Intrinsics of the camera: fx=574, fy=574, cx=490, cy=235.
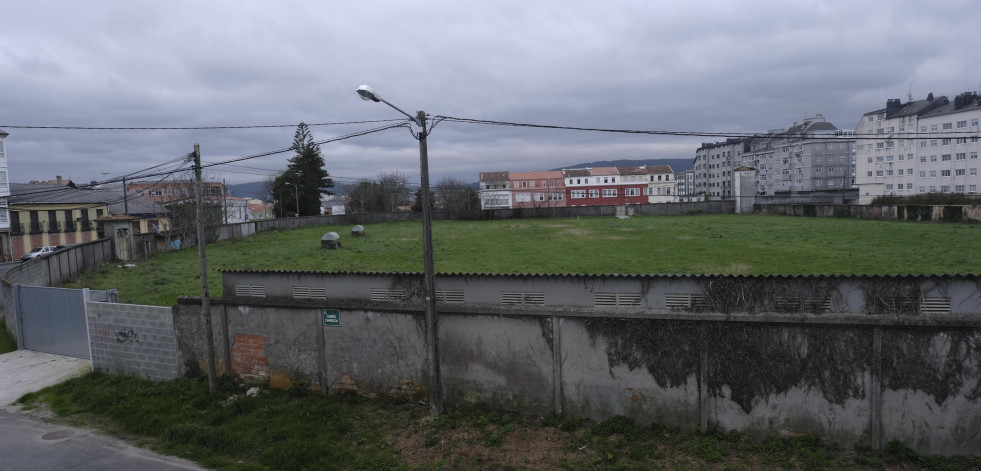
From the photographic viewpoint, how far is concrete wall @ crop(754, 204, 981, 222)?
4066 centimetres

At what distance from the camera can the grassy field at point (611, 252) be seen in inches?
903

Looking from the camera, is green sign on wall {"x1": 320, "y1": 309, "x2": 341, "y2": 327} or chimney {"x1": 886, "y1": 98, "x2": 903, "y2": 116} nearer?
green sign on wall {"x1": 320, "y1": 309, "x2": 341, "y2": 327}

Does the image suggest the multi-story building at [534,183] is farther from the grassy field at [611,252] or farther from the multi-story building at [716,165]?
the grassy field at [611,252]

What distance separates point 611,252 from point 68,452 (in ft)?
80.1

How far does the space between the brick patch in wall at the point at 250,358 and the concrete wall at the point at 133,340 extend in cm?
168

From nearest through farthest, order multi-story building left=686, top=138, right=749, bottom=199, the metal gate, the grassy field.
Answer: the metal gate → the grassy field → multi-story building left=686, top=138, right=749, bottom=199

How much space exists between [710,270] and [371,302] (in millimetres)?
15822

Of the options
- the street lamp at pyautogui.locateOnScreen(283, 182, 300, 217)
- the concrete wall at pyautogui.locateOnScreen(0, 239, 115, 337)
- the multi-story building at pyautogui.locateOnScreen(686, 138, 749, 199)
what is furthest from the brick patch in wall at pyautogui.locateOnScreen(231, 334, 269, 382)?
the multi-story building at pyautogui.locateOnScreen(686, 138, 749, 199)

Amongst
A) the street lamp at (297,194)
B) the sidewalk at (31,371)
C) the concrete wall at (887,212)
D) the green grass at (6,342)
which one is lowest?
the sidewalk at (31,371)

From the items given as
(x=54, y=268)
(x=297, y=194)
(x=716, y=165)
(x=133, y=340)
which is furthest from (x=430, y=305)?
(x=716, y=165)

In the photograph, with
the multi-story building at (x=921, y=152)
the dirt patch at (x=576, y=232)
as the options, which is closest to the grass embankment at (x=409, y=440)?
the dirt patch at (x=576, y=232)

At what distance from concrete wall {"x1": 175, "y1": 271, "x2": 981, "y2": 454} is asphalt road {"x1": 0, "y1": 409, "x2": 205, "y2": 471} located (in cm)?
272

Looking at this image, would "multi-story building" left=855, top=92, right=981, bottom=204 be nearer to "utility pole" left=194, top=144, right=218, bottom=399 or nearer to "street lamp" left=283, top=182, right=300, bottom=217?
"street lamp" left=283, top=182, right=300, bottom=217

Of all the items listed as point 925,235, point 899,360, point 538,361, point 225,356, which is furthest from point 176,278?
point 925,235
